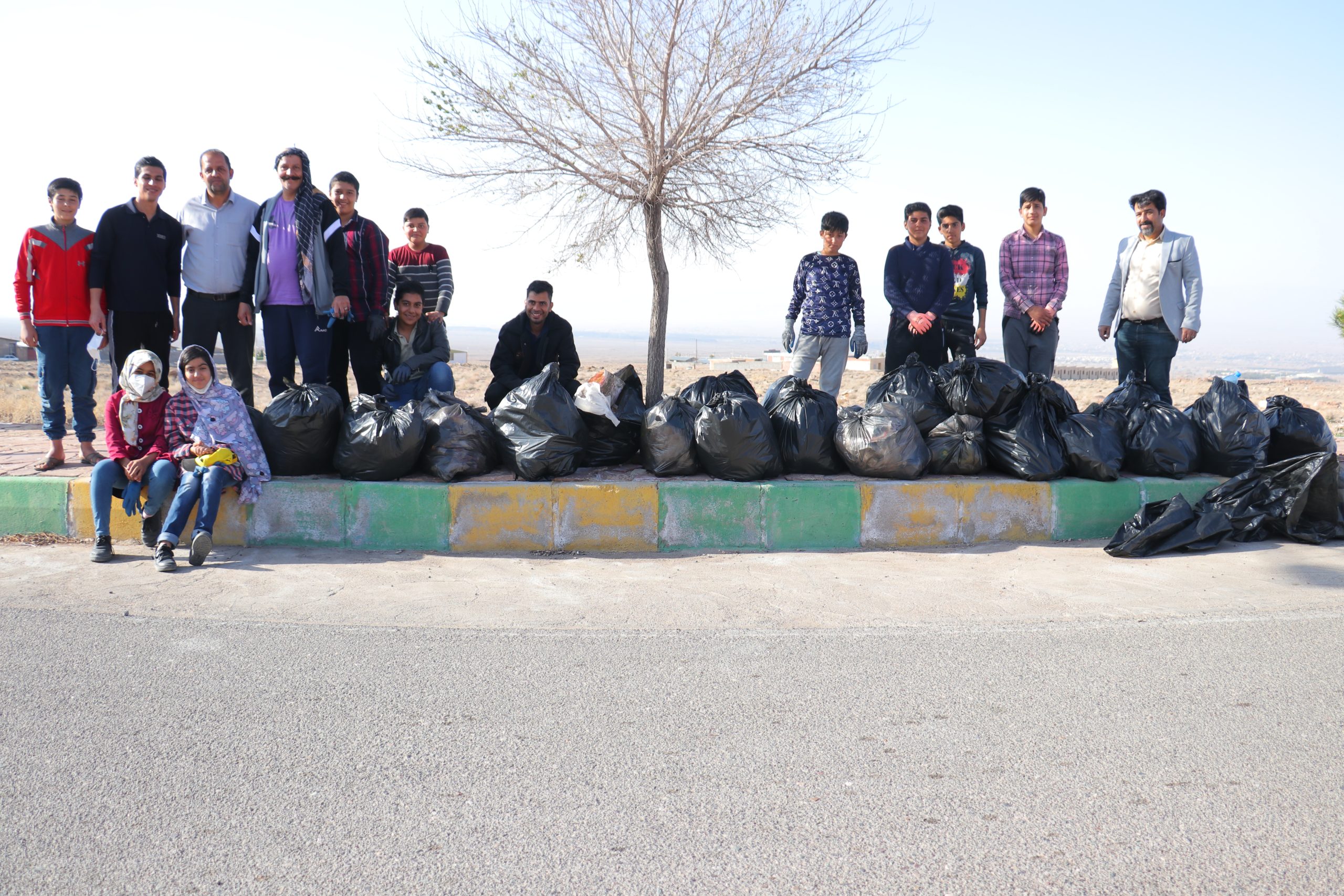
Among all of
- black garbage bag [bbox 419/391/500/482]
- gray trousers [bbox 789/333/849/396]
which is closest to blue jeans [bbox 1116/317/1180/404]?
gray trousers [bbox 789/333/849/396]

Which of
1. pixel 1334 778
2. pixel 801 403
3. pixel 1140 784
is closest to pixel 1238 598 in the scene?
pixel 1334 778

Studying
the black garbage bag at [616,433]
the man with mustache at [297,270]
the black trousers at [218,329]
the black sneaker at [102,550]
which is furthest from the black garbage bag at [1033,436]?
the black sneaker at [102,550]

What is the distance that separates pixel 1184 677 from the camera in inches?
130

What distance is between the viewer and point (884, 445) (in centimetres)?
549

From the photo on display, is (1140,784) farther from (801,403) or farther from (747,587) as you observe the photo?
(801,403)

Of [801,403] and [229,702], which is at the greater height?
[801,403]

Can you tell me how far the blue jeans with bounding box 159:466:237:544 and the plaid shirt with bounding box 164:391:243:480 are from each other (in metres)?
0.18

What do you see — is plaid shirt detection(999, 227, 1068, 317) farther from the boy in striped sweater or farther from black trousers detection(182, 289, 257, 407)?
black trousers detection(182, 289, 257, 407)

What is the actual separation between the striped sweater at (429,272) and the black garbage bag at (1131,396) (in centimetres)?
464

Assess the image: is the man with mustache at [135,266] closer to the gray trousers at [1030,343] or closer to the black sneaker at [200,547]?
the black sneaker at [200,547]

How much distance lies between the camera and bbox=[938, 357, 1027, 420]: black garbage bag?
576 cm

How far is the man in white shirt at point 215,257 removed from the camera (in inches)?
243

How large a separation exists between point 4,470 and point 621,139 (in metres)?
5.14

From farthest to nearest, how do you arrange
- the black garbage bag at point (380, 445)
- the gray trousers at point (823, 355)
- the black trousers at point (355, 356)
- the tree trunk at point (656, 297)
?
the tree trunk at point (656, 297)
the gray trousers at point (823, 355)
the black trousers at point (355, 356)
the black garbage bag at point (380, 445)
